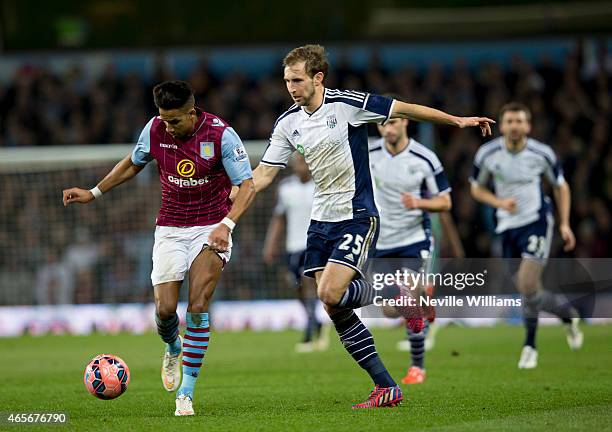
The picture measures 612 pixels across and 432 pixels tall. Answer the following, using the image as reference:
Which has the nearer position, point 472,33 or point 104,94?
point 472,33

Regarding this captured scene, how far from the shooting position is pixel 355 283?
830 cm

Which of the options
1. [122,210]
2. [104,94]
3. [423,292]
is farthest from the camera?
[104,94]

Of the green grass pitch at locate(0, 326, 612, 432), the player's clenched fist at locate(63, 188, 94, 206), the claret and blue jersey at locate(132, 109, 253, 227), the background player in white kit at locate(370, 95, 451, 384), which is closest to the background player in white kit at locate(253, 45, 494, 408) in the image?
the claret and blue jersey at locate(132, 109, 253, 227)

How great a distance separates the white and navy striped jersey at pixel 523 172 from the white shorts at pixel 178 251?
492 centimetres

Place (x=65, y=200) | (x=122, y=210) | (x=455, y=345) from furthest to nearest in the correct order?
1. (x=122, y=210)
2. (x=455, y=345)
3. (x=65, y=200)

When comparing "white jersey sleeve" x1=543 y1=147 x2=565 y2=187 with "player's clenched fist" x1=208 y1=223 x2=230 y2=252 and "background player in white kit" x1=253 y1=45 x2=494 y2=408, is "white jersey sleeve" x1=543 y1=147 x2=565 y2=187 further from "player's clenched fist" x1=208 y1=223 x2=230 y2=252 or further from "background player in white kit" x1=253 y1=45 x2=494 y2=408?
"player's clenched fist" x1=208 y1=223 x2=230 y2=252

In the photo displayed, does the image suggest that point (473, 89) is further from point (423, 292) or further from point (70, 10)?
point (423, 292)

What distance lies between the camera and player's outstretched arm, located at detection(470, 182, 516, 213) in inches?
483

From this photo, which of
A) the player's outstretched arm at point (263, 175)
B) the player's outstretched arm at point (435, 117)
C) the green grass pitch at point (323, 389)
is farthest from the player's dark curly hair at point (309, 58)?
the green grass pitch at point (323, 389)

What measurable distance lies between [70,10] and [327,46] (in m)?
5.14

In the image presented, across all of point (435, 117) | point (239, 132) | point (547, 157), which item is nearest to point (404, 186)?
point (547, 157)

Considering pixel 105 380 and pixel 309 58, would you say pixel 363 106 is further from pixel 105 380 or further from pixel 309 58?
pixel 105 380

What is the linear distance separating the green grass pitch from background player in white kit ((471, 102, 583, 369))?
1.04m

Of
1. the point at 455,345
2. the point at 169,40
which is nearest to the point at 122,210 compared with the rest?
the point at 169,40
